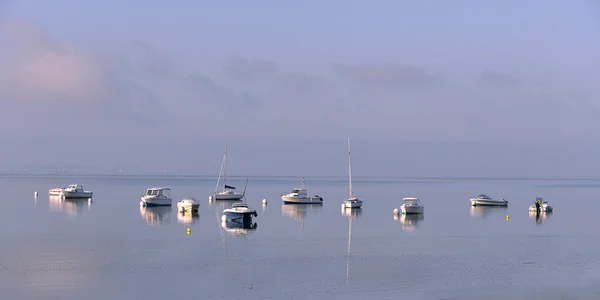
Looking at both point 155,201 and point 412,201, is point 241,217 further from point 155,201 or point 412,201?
point 155,201

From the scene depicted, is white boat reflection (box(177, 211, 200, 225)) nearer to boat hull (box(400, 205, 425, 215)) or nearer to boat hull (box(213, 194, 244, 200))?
boat hull (box(400, 205, 425, 215))

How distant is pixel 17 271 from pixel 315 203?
80.2m

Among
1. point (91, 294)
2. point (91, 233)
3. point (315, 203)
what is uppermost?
point (315, 203)

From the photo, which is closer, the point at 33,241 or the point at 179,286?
the point at 179,286

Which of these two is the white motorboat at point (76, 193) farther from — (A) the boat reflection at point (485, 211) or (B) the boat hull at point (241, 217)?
(A) the boat reflection at point (485, 211)

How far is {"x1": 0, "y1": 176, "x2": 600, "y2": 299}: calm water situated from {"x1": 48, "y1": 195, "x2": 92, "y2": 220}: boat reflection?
31.6ft

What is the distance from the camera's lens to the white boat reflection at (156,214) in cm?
8531

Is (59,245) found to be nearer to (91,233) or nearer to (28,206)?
(91,233)

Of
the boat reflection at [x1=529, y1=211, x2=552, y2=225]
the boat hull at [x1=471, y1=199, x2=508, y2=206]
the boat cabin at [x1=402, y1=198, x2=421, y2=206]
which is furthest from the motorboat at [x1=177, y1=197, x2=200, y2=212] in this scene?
the boat hull at [x1=471, y1=199, x2=508, y2=206]

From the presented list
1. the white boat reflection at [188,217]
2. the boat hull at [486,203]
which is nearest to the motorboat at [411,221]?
the white boat reflection at [188,217]

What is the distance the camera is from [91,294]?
124 feet

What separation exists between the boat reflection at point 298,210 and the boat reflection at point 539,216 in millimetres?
29173

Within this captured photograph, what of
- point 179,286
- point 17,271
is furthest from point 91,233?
point 179,286

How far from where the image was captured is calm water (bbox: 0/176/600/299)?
3966cm
